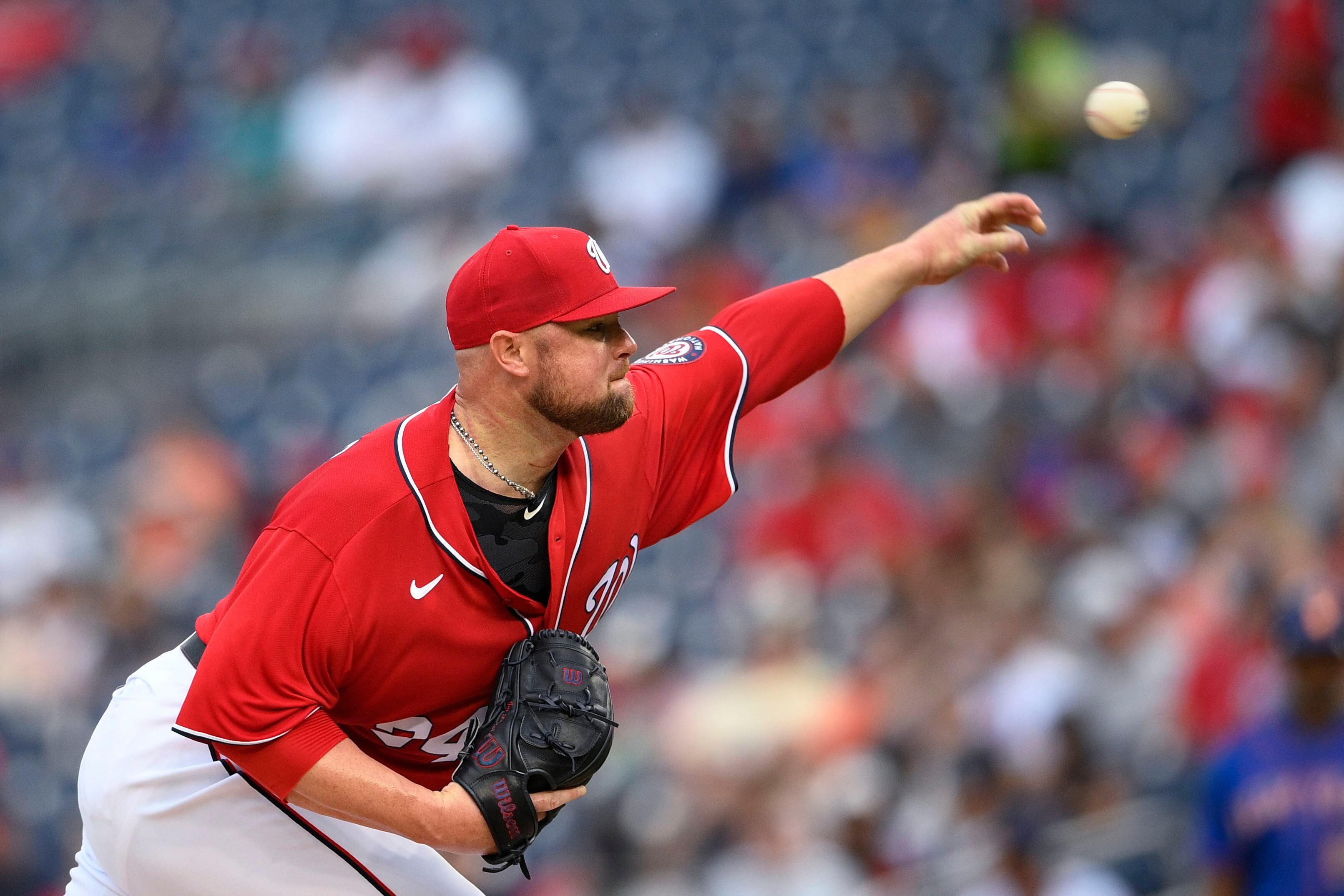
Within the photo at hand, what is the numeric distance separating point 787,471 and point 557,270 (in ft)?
15.3

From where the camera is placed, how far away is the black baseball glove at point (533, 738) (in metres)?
2.71

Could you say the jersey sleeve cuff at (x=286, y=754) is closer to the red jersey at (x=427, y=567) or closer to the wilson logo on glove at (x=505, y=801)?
the red jersey at (x=427, y=567)

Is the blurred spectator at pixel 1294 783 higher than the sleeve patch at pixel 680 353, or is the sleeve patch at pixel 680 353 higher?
the sleeve patch at pixel 680 353

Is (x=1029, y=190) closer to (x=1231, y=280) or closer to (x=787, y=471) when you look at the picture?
(x=1231, y=280)

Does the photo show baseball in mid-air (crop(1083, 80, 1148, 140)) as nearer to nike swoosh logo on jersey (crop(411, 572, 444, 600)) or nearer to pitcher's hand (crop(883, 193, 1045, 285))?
pitcher's hand (crop(883, 193, 1045, 285))

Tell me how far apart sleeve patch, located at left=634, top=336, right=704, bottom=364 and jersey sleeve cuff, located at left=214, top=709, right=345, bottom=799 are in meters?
1.03

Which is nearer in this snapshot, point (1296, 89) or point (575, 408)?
point (575, 408)

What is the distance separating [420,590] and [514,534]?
8.5 inches

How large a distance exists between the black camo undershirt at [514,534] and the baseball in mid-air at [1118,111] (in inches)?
64.5

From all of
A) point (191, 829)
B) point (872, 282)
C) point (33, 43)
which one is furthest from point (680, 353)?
point (33, 43)

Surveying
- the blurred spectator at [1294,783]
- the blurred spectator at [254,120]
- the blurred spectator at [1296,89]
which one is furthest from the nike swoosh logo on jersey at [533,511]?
the blurred spectator at [254,120]

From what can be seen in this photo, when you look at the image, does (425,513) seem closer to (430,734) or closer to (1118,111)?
(430,734)

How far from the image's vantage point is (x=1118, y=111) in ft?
11.9

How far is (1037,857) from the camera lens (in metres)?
4.94
